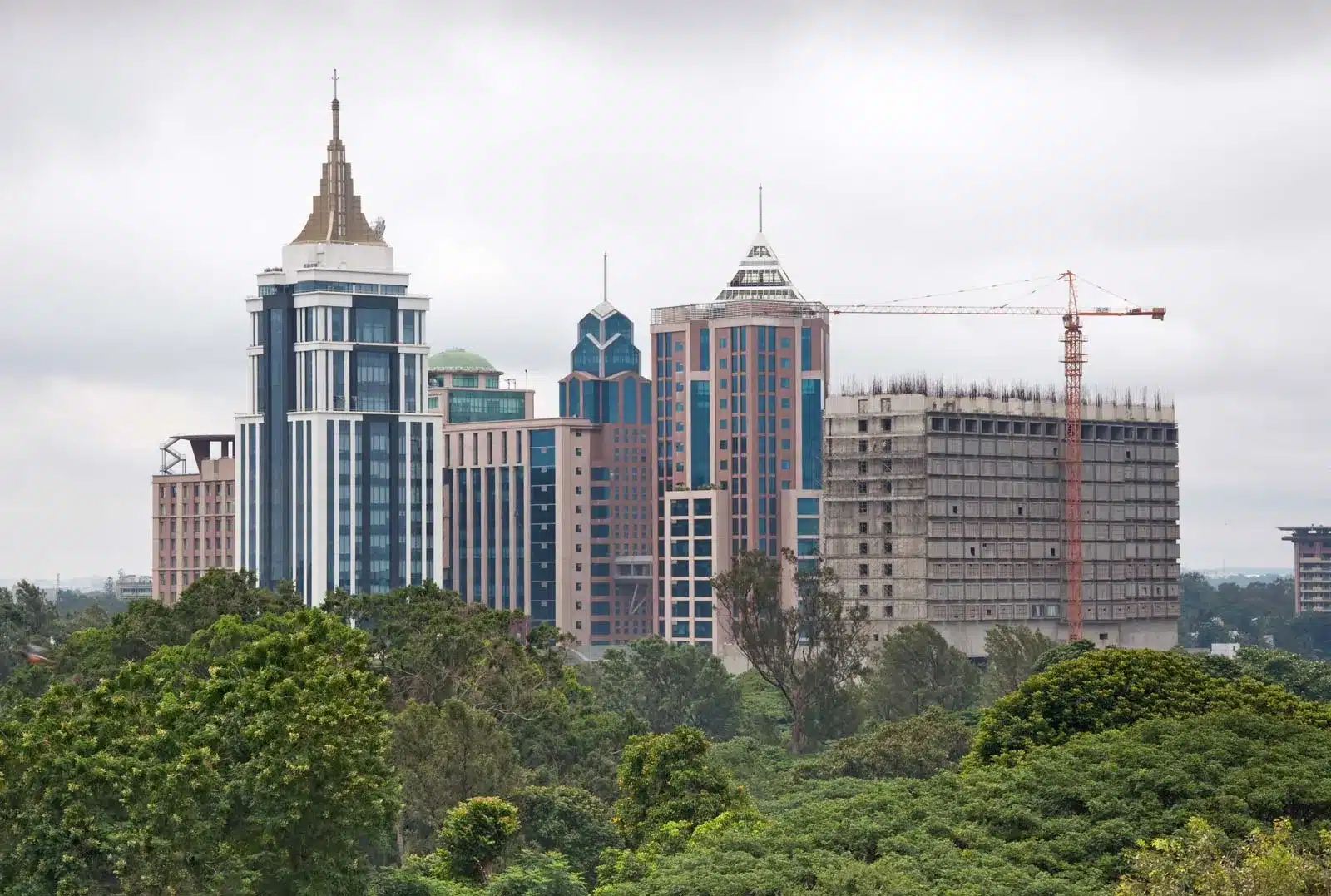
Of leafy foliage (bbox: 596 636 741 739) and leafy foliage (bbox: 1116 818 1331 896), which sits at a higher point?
leafy foliage (bbox: 1116 818 1331 896)

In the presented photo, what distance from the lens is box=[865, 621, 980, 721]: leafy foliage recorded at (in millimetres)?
141125

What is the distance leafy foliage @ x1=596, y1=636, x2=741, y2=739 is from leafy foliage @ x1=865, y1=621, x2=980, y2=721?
907 centimetres

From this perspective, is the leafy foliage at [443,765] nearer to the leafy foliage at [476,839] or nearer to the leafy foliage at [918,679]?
the leafy foliage at [476,839]

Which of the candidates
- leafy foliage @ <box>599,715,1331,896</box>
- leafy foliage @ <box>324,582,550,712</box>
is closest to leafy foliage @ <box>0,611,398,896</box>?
leafy foliage @ <box>599,715,1331,896</box>

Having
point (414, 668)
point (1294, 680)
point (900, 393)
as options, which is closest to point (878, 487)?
point (900, 393)

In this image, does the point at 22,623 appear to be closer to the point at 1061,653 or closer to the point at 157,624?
the point at 157,624

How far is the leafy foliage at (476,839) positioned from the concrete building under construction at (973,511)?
107 metres

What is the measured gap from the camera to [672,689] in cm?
14588

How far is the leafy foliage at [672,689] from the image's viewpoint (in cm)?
14388

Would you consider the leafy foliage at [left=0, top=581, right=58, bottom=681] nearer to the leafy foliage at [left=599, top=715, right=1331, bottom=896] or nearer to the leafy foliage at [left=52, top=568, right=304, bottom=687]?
the leafy foliage at [left=52, top=568, right=304, bottom=687]

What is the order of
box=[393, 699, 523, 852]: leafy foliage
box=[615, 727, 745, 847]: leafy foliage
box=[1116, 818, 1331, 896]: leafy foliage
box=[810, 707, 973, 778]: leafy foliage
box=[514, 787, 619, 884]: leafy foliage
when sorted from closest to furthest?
box=[1116, 818, 1331, 896]: leafy foliage < box=[615, 727, 745, 847]: leafy foliage < box=[514, 787, 619, 884]: leafy foliage < box=[393, 699, 523, 852]: leafy foliage < box=[810, 707, 973, 778]: leafy foliage

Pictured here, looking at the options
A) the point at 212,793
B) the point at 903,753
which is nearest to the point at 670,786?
the point at 212,793

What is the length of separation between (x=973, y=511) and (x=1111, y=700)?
103m

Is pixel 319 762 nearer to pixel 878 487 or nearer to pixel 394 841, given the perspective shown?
pixel 394 841
